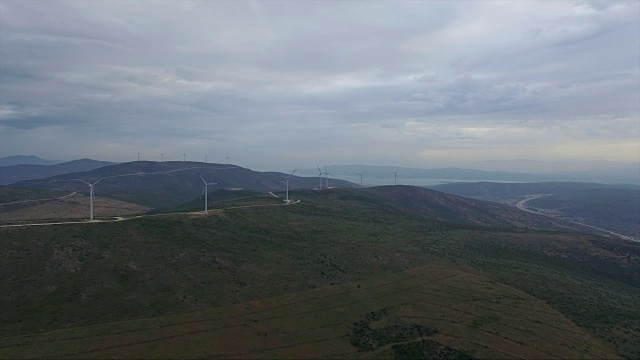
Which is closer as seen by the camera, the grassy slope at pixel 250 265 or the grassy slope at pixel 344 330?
the grassy slope at pixel 344 330

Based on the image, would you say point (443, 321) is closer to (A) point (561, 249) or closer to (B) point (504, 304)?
(B) point (504, 304)

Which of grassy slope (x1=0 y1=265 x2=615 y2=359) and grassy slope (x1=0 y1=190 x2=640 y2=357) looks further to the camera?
grassy slope (x1=0 y1=190 x2=640 y2=357)

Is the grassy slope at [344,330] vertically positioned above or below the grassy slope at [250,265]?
below

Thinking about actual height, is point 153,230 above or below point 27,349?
above

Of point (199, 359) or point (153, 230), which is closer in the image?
point (199, 359)

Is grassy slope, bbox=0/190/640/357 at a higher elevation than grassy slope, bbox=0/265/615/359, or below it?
higher

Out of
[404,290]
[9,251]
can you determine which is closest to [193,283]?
[9,251]

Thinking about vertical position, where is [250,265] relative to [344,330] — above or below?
Answer: above

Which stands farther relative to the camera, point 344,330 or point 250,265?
point 250,265
